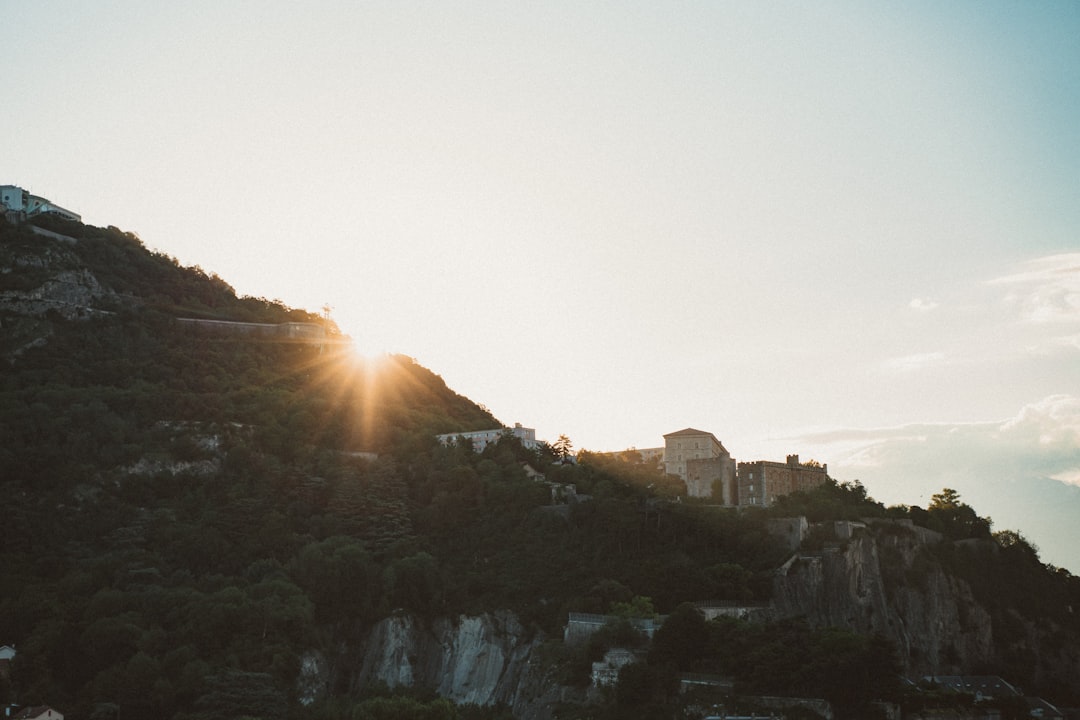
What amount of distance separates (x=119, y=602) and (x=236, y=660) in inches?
260

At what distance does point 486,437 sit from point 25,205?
143 ft

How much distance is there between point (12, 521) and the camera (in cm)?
6341

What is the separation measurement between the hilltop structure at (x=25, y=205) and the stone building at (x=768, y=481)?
178 ft

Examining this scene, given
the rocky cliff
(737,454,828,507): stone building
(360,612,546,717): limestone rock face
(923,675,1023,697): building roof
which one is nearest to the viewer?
(360,612,546,717): limestone rock face

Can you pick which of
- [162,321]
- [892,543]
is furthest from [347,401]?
[892,543]

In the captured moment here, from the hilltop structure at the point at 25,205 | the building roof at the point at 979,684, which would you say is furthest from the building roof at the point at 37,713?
the hilltop structure at the point at 25,205

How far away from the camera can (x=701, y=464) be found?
75812 mm

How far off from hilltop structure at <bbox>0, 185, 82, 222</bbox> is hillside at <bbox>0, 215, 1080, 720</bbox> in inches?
513

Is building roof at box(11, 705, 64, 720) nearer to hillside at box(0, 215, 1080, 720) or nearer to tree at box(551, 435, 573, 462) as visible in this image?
hillside at box(0, 215, 1080, 720)

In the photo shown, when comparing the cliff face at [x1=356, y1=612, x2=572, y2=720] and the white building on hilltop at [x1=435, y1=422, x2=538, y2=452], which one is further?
the white building on hilltop at [x1=435, y1=422, x2=538, y2=452]

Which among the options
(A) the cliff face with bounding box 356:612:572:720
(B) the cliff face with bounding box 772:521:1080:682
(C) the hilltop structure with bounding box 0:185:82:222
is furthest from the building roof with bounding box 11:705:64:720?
(C) the hilltop structure with bounding box 0:185:82:222

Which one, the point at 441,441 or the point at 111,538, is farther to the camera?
the point at 441,441

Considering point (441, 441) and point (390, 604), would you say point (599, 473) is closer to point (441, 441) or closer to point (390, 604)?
point (441, 441)

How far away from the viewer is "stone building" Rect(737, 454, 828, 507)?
243 feet
